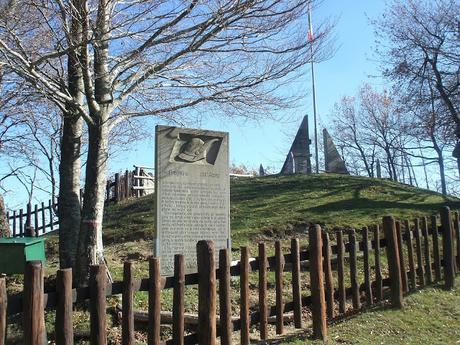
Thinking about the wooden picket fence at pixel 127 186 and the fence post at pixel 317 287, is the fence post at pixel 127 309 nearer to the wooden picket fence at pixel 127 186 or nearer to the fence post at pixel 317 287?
the fence post at pixel 317 287

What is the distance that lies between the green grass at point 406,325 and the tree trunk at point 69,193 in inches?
152

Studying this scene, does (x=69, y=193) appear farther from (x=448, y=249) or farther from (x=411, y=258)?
(x=448, y=249)

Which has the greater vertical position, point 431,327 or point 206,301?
point 206,301

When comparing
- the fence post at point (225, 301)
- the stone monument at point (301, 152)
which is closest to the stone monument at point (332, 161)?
the stone monument at point (301, 152)

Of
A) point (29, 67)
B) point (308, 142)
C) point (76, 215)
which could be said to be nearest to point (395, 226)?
point (76, 215)

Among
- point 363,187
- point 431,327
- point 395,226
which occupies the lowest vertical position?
point 431,327

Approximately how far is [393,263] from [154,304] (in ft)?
13.3

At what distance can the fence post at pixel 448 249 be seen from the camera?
858cm

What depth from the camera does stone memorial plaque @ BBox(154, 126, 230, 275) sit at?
8047mm

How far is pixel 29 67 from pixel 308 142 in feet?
77.9

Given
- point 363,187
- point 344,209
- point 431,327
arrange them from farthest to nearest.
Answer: point 363,187
point 344,209
point 431,327

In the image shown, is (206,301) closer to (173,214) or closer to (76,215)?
(173,214)

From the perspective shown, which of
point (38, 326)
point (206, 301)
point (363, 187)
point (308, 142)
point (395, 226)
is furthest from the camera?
point (308, 142)

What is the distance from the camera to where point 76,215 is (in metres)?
8.32
